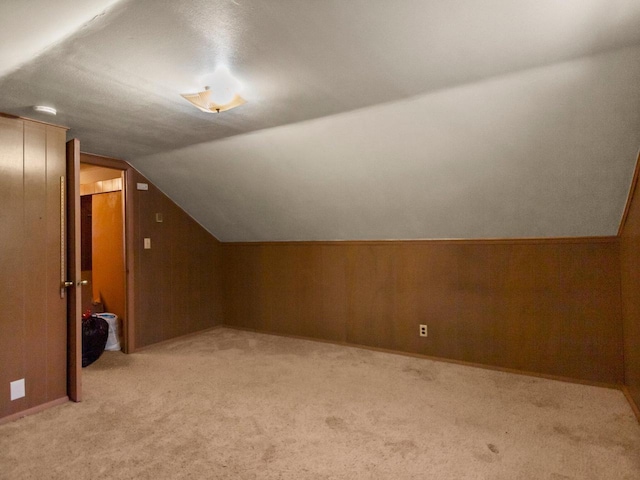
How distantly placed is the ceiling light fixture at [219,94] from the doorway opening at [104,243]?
2263mm

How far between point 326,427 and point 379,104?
2094 millimetres

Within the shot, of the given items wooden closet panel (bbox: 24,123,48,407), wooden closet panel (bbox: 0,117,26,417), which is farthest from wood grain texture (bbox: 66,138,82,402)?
wooden closet panel (bbox: 0,117,26,417)

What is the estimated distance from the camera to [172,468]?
1.97 metres

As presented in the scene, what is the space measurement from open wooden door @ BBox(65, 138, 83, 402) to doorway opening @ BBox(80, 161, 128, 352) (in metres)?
1.18

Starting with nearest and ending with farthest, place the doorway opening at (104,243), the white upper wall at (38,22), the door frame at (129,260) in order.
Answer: the white upper wall at (38,22) → the door frame at (129,260) → the doorway opening at (104,243)

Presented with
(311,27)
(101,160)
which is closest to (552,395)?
(311,27)

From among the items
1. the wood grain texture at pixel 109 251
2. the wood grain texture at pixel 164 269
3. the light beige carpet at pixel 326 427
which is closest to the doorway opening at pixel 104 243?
the wood grain texture at pixel 109 251

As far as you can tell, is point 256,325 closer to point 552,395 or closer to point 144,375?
point 144,375

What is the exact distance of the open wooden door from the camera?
278 centimetres

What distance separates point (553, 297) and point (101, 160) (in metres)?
4.37

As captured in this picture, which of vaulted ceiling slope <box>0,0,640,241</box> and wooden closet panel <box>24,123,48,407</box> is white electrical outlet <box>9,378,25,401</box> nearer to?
wooden closet panel <box>24,123,48,407</box>

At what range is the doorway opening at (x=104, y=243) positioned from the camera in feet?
13.5

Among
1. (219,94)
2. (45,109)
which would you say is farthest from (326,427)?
(45,109)

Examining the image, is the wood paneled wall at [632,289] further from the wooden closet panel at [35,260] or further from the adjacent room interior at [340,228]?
the wooden closet panel at [35,260]
